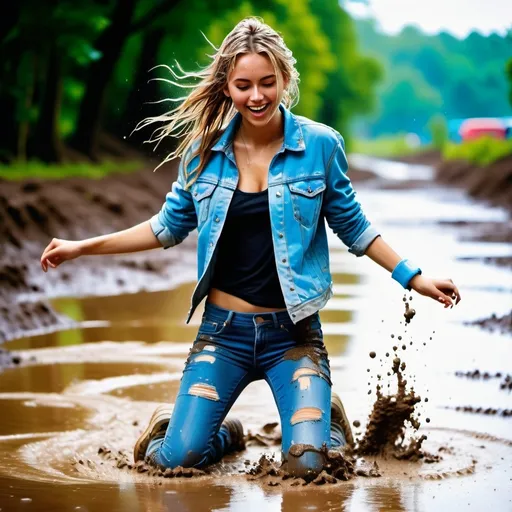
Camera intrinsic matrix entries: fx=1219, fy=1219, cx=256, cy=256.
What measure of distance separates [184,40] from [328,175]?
973 inches

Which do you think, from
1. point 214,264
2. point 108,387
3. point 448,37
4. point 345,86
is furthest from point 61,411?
point 345,86

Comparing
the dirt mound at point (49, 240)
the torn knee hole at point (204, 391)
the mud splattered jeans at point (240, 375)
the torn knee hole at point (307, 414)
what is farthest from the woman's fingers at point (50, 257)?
the dirt mound at point (49, 240)

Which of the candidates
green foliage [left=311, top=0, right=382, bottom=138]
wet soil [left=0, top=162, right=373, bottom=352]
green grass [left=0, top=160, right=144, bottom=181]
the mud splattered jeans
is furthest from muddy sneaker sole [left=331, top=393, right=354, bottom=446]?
green foliage [left=311, top=0, right=382, bottom=138]

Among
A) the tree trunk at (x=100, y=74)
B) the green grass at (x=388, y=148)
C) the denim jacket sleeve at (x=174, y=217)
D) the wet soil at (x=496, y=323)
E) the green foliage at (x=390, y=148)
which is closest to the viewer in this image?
the denim jacket sleeve at (x=174, y=217)

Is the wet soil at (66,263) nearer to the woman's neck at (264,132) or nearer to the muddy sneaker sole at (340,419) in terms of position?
the muddy sneaker sole at (340,419)

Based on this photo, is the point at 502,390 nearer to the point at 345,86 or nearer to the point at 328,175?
the point at 328,175

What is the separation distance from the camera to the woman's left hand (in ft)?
17.3

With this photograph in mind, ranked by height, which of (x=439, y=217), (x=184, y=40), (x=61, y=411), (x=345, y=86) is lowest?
(x=61, y=411)

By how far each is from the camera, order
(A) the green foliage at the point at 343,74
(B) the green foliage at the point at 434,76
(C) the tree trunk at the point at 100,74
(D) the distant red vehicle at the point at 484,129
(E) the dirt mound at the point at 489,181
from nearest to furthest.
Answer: (C) the tree trunk at the point at 100,74
(E) the dirt mound at the point at 489,181
(D) the distant red vehicle at the point at 484,129
(B) the green foliage at the point at 434,76
(A) the green foliage at the point at 343,74

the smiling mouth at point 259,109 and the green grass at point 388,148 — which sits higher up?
the green grass at point 388,148

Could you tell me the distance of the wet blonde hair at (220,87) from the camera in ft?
17.4

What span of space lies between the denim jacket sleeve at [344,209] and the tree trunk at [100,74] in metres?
18.4

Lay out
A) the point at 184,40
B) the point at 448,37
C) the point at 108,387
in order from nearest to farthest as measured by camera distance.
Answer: the point at 108,387
the point at 184,40
the point at 448,37

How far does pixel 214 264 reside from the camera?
543 cm
